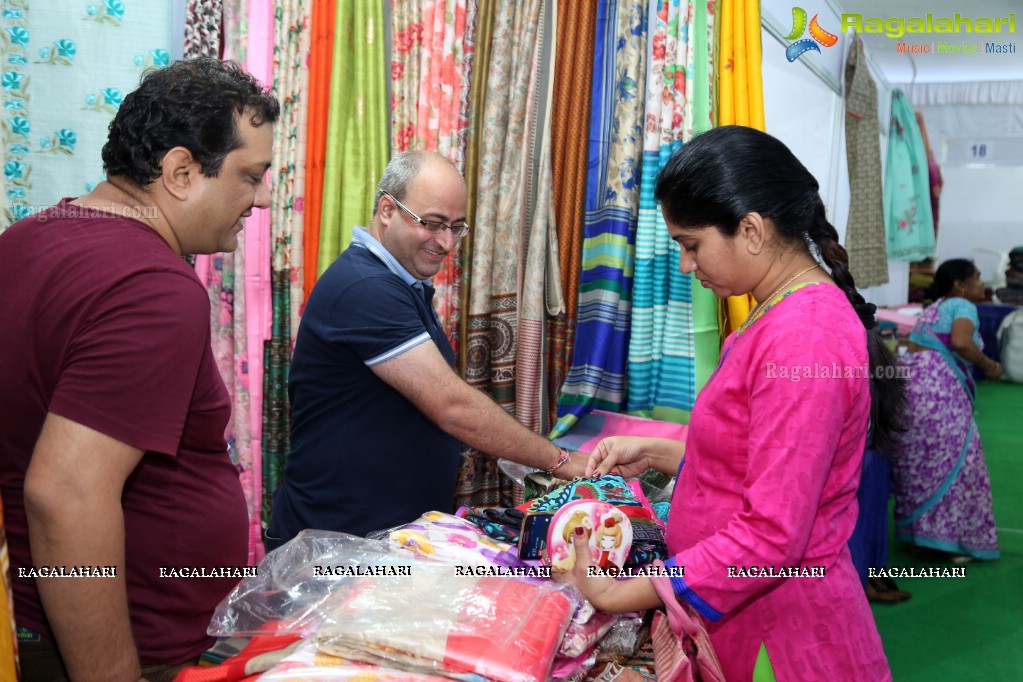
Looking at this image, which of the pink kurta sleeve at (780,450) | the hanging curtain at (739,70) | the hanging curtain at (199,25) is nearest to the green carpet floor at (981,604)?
the hanging curtain at (739,70)

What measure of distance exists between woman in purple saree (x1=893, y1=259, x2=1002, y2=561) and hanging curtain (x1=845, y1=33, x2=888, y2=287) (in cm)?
38

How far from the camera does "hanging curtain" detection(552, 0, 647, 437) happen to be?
2758 mm

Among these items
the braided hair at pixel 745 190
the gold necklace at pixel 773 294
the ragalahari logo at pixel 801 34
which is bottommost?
the gold necklace at pixel 773 294

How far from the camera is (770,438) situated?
1.13 metres

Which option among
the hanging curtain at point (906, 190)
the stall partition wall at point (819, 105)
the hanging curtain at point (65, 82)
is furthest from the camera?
the hanging curtain at point (906, 190)

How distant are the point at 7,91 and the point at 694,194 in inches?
94.3

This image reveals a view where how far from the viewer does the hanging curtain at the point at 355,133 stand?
2838 millimetres

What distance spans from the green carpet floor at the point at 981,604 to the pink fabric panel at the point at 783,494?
2382mm

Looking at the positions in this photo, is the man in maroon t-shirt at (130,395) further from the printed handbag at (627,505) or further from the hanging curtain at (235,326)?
the hanging curtain at (235,326)

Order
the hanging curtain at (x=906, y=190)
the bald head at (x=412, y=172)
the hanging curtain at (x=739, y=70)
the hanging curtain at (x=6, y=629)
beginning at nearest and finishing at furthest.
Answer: the hanging curtain at (x=6, y=629) < the bald head at (x=412, y=172) < the hanging curtain at (x=739, y=70) < the hanging curtain at (x=906, y=190)

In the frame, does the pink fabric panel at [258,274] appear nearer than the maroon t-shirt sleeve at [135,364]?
No

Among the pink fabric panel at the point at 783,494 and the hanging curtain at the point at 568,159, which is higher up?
the hanging curtain at the point at 568,159

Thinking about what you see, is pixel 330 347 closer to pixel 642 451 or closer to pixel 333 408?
pixel 333 408

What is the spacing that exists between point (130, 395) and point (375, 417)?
82cm
